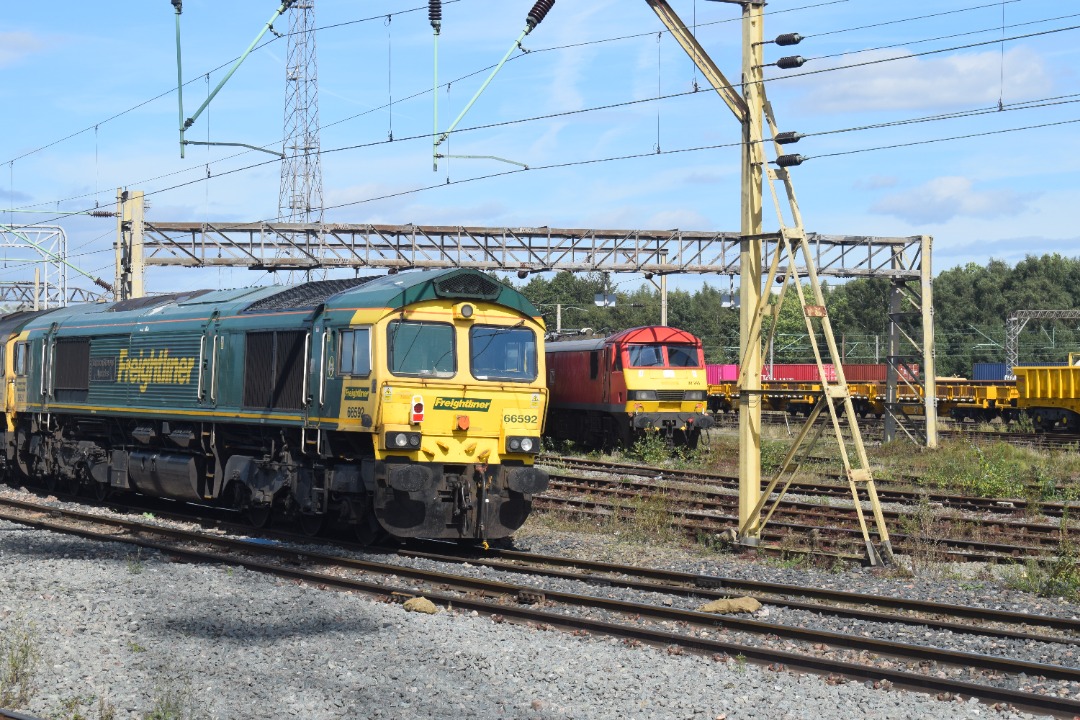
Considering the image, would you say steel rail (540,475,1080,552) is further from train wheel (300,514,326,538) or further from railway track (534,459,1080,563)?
train wheel (300,514,326,538)

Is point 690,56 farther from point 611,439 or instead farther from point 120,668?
point 611,439

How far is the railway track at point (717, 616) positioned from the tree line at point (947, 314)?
62.9 meters

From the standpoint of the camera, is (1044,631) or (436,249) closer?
(1044,631)

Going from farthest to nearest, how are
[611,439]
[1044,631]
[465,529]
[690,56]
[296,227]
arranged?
[296,227]
[611,439]
[690,56]
[465,529]
[1044,631]

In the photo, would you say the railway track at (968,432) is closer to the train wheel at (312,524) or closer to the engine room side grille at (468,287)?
the engine room side grille at (468,287)

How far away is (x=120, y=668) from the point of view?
876 cm

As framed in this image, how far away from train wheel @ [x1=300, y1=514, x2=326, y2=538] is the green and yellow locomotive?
0.03 metres

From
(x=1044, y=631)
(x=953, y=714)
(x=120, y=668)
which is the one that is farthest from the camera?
(x=1044, y=631)

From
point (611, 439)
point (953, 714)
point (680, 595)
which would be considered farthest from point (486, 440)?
point (611, 439)

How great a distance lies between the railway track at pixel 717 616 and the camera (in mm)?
8914

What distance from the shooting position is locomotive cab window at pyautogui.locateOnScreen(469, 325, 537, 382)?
48.3 ft

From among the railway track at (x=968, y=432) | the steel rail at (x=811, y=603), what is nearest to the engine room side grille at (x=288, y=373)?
the steel rail at (x=811, y=603)

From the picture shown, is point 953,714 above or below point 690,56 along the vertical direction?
below

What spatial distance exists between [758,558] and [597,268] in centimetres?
2312
